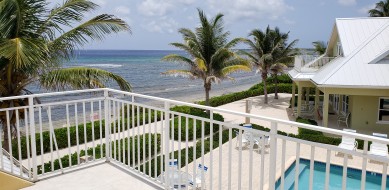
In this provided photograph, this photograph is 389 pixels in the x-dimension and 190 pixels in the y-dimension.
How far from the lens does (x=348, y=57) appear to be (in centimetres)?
1588

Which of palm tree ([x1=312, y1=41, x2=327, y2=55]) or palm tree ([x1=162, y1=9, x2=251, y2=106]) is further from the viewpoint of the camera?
palm tree ([x1=312, y1=41, x2=327, y2=55])

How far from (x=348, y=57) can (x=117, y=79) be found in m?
11.9

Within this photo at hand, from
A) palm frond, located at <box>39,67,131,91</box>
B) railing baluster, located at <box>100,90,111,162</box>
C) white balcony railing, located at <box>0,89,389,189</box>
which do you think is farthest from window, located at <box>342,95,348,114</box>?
railing baluster, located at <box>100,90,111,162</box>

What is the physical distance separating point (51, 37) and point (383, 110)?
1437 centimetres

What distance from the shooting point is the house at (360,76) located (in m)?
13.9

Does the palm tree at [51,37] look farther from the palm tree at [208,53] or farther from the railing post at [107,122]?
the palm tree at [208,53]

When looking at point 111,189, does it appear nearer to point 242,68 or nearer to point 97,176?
point 97,176

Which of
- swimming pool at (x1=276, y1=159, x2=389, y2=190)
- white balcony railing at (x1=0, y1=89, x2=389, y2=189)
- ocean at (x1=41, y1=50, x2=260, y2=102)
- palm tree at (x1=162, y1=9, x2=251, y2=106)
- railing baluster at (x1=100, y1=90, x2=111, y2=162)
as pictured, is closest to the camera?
white balcony railing at (x1=0, y1=89, x2=389, y2=189)

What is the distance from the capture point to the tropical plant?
25.7 m

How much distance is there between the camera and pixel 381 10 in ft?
136

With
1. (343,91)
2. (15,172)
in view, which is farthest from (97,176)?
(343,91)

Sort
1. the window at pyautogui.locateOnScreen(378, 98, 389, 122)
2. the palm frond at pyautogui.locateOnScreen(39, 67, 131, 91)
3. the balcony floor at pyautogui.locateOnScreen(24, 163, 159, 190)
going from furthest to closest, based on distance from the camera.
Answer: the window at pyautogui.locateOnScreen(378, 98, 389, 122), the palm frond at pyautogui.locateOnScreen(39, 67, 131, 91), the balcony floor at pyautogui.locateOnScreen(24, 163, 159, 190)

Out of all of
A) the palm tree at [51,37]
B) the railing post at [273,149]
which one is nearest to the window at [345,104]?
the palm tree at [51,37]

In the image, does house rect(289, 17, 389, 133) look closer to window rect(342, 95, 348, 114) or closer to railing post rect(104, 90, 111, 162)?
window rect(342, 95, 348, 114)
